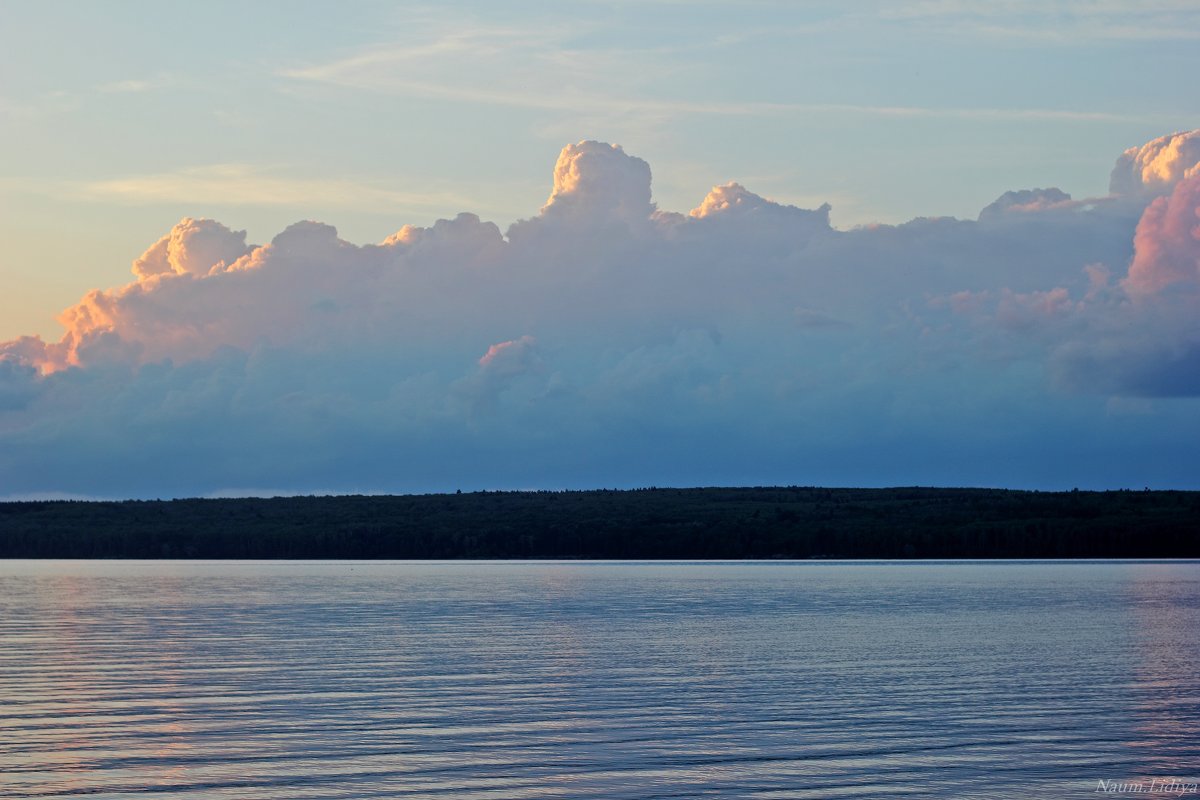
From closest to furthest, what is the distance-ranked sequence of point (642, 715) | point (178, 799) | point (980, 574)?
point (178, 799)
point (642, 715)
point (980, 574)

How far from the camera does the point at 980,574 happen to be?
164 metres

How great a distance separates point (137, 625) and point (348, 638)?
48.9ft

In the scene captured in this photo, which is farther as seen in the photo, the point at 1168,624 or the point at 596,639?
the point at 1168,624

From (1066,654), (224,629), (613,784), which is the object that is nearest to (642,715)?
(613,784)

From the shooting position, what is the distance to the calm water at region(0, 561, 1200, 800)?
30625 mm

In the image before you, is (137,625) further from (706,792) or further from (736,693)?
(706,792)

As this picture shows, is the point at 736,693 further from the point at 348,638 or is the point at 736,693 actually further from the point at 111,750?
the point at 348,638

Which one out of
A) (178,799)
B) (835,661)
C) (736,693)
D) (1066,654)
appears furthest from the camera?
(1066,654)

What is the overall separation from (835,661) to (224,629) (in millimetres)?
30221

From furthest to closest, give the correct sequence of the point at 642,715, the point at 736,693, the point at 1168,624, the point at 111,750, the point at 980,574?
the point at 980,574 < the point at 1168,624 < the point at 736,693 < the point at 642,715 < the point at 111,750

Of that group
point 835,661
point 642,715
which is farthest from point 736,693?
point 835,661

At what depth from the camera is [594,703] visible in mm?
42094

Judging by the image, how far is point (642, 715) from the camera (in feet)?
131

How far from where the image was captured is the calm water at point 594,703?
100 feet
